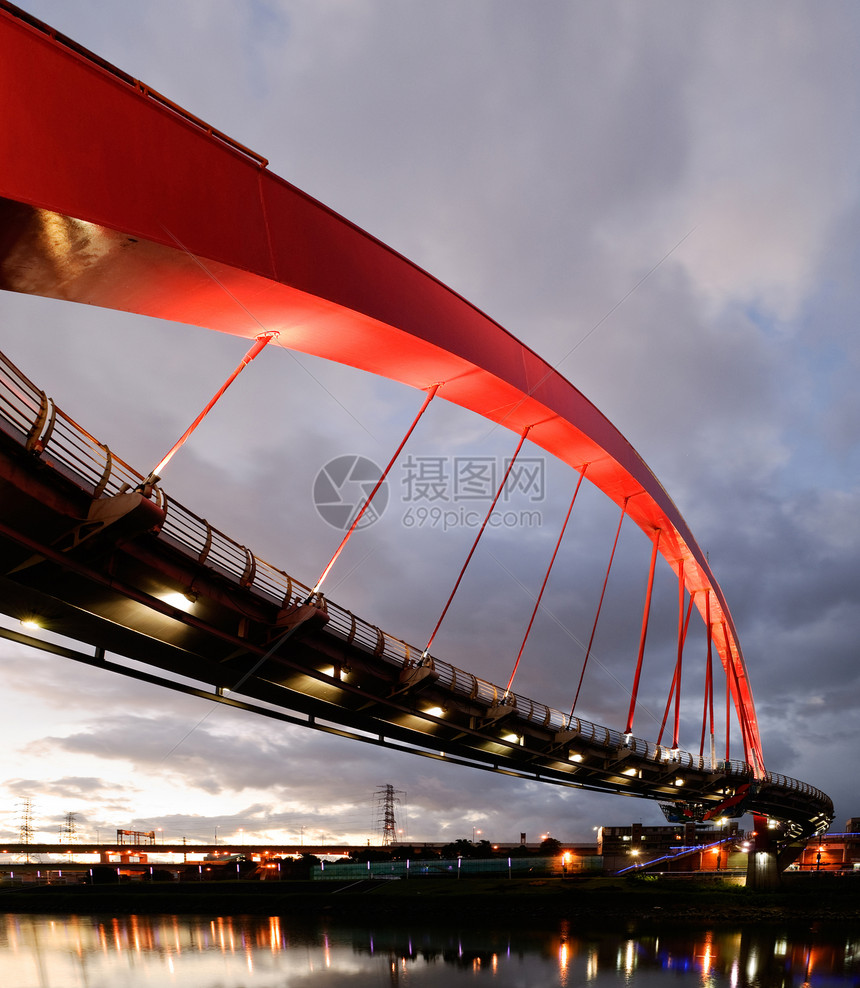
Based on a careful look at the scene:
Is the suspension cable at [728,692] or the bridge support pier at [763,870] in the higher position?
the suspension cable at [728,692]

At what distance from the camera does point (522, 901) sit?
143ft

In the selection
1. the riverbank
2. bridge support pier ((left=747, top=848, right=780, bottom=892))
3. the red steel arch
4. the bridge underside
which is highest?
the red steel arch

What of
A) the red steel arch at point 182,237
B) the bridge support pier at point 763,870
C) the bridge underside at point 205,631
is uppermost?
the red steel arch at point 182,237

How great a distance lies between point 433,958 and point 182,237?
2957 cm

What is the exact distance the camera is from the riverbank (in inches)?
1598

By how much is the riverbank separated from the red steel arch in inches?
1290

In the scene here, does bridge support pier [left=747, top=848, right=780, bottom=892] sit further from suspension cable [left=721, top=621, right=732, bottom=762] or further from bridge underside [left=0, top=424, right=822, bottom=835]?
bridge underside [left=0, top=424, right=822, bottom=835]

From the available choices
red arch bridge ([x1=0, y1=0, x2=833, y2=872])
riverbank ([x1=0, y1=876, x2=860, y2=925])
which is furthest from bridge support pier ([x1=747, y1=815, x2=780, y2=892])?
red arch bridge ([x1=0, y1=0, x2=833, y2=872])

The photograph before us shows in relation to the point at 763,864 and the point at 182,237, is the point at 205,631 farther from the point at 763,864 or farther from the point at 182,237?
the point at 763,864

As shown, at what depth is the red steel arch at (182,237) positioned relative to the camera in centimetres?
1005

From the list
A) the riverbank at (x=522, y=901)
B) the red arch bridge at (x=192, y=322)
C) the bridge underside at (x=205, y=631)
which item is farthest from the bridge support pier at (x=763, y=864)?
the red arch bridge at (x=192, y=322)

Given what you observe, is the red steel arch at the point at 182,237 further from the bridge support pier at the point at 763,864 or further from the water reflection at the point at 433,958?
the bridge support pier at the point at 763,864

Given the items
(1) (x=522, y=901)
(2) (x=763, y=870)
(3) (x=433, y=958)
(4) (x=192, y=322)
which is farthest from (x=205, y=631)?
(2) (x=763, y=870)

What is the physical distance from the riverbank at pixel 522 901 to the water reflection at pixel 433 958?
343cm
